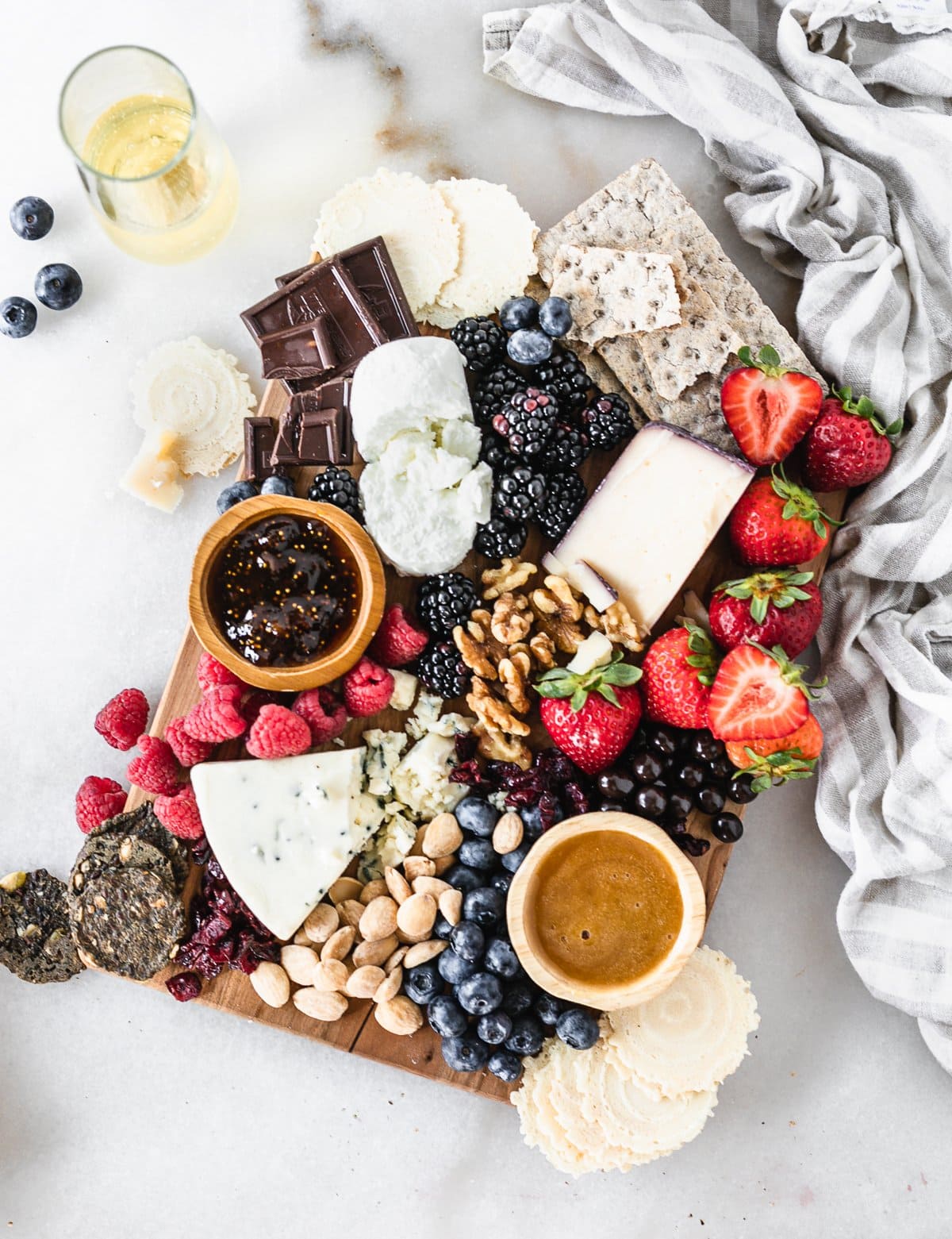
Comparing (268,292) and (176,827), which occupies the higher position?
(268,292)

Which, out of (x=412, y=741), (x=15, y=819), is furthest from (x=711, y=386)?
(x=15, y=819)

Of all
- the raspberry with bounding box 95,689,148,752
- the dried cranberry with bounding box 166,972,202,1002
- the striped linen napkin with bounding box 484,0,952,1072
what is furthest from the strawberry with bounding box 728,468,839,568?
the dried cranberry with bounding box 166,972,202,1002

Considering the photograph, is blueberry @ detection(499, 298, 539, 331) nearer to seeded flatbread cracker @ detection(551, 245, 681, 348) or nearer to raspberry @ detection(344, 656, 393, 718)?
seeded flatbread cracker @ detection(551, 245, 681, 348)

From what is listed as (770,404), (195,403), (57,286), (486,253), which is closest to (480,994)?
(770,404)

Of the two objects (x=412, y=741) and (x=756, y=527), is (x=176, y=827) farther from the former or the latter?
(x=756, y=527)

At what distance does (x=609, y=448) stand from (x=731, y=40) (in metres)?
1.08

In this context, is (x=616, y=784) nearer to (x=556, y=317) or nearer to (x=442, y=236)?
(x=556, y=317)

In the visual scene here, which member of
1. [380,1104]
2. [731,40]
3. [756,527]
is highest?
[731,40]

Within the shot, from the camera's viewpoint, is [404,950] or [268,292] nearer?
[404,950]

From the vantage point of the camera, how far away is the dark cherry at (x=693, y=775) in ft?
Result: 6.97

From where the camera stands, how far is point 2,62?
8.19ft

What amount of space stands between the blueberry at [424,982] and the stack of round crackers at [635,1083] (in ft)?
0.99

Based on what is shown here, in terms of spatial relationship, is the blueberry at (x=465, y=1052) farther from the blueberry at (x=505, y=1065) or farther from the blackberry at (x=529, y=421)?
Answer: the blackberry at (x=529, y=421)

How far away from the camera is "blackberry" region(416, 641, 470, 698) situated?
6.97ft
